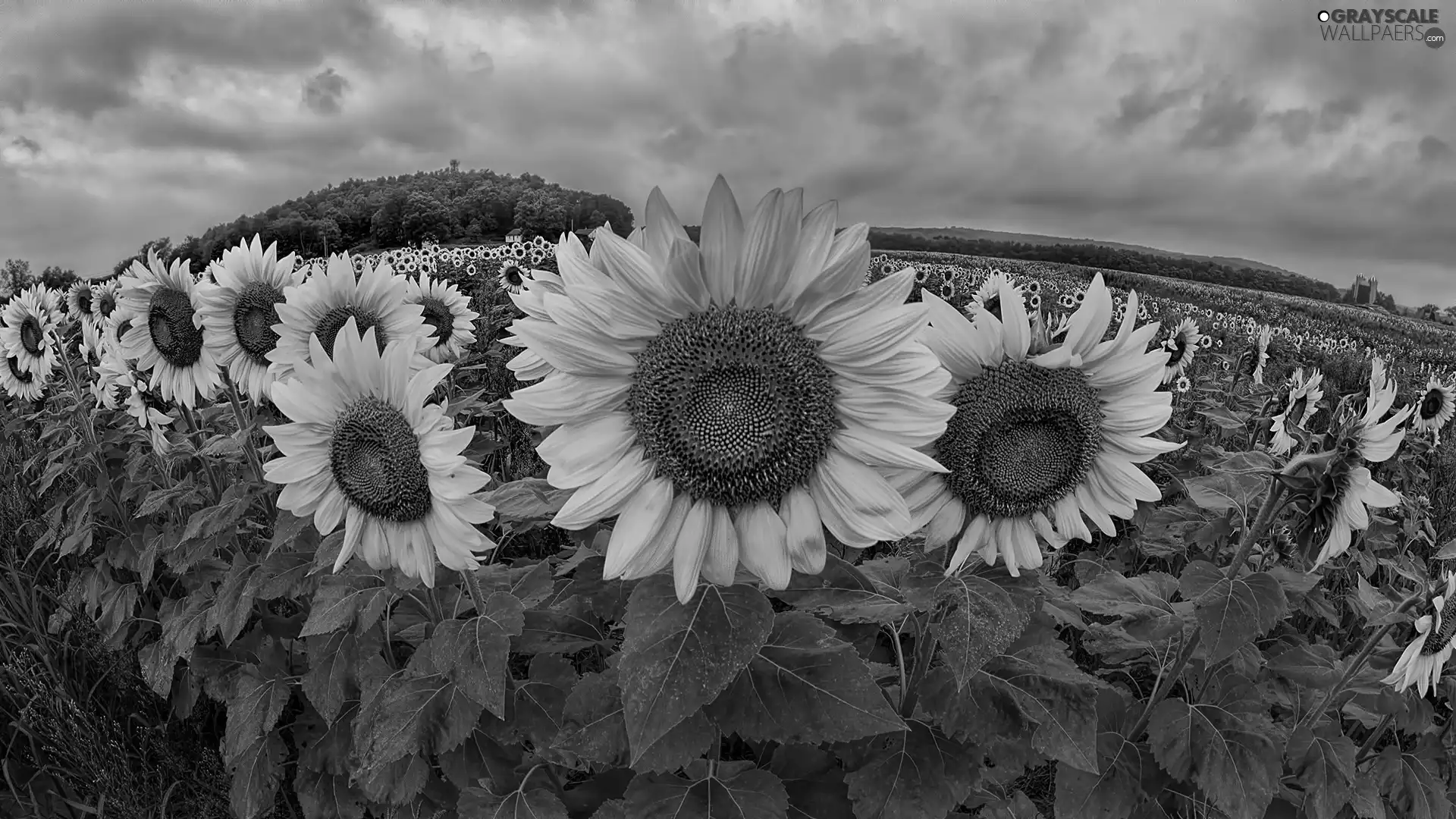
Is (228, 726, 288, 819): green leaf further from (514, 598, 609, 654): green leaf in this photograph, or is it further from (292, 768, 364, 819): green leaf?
(514, 598, 609, 654): green leaf

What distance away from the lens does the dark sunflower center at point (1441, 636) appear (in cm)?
285

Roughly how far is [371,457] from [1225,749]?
2836 millimetres

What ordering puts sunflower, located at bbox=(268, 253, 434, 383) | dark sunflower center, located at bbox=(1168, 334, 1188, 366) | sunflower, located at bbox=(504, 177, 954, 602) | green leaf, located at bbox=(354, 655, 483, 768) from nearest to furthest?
sunflower, located at bbox=(504, 177, 954, 602) < green leaf, located at bbox=(354, 655, 483, 768) < sunflower, located at bbox=(268, 253, 434, 383) < dark sunflower center, located at bbox=(1168, 334, 1188, 366)

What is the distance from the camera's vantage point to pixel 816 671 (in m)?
2.10

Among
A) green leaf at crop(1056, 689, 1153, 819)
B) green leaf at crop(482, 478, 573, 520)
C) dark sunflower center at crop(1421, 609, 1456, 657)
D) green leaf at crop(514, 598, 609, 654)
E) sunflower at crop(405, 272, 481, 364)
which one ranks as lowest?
green leaf at crop(1056, 689, 1153, 819)

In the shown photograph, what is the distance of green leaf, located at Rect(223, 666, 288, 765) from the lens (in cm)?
352

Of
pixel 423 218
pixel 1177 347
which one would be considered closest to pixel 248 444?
pixel 1177 347

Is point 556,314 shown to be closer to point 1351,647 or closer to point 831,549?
point 831,549

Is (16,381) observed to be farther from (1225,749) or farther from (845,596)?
(1225,749)

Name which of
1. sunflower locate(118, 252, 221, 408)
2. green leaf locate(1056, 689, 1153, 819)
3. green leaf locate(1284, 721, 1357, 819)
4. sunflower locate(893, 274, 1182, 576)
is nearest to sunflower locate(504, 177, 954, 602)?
sunflower locate(893, 274, 1182, 576)

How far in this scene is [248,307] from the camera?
4.12 metres

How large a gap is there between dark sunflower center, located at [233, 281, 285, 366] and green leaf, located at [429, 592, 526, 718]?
7.60 ft

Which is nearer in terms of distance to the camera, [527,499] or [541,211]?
[527,499]

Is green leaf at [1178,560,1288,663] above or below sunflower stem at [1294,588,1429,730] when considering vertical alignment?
above
